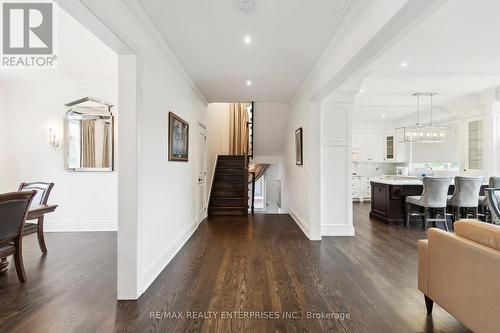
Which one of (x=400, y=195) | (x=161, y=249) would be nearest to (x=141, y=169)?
(x=161, y=249)

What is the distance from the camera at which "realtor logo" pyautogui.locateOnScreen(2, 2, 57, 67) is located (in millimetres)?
2312

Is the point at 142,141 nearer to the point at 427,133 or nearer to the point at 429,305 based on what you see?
the point at 429,305

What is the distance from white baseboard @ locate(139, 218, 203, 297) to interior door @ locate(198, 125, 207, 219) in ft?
3.81

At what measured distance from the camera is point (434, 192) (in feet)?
14.3

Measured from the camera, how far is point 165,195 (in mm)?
2902

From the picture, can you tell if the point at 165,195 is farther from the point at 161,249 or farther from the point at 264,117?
the point at 264,117

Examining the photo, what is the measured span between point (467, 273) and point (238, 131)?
6.87 m

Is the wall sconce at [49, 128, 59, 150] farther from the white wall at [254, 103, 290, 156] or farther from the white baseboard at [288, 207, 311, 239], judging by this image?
the white baseboard at [288, 207, 311, 239]

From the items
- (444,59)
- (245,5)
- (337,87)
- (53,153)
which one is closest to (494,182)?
(444,59)

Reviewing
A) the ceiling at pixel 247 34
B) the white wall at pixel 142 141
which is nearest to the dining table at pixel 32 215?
the white wall at pixel 142 141

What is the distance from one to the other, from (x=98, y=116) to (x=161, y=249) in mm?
3066

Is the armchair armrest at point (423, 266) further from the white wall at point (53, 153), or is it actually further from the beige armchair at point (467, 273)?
the white wall at point (53, 153)

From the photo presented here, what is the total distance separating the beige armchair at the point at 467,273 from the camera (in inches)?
55.1

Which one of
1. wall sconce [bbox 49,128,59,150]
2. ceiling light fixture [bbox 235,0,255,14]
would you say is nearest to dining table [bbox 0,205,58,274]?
wall sconce [bbox 49,128,59,150]
